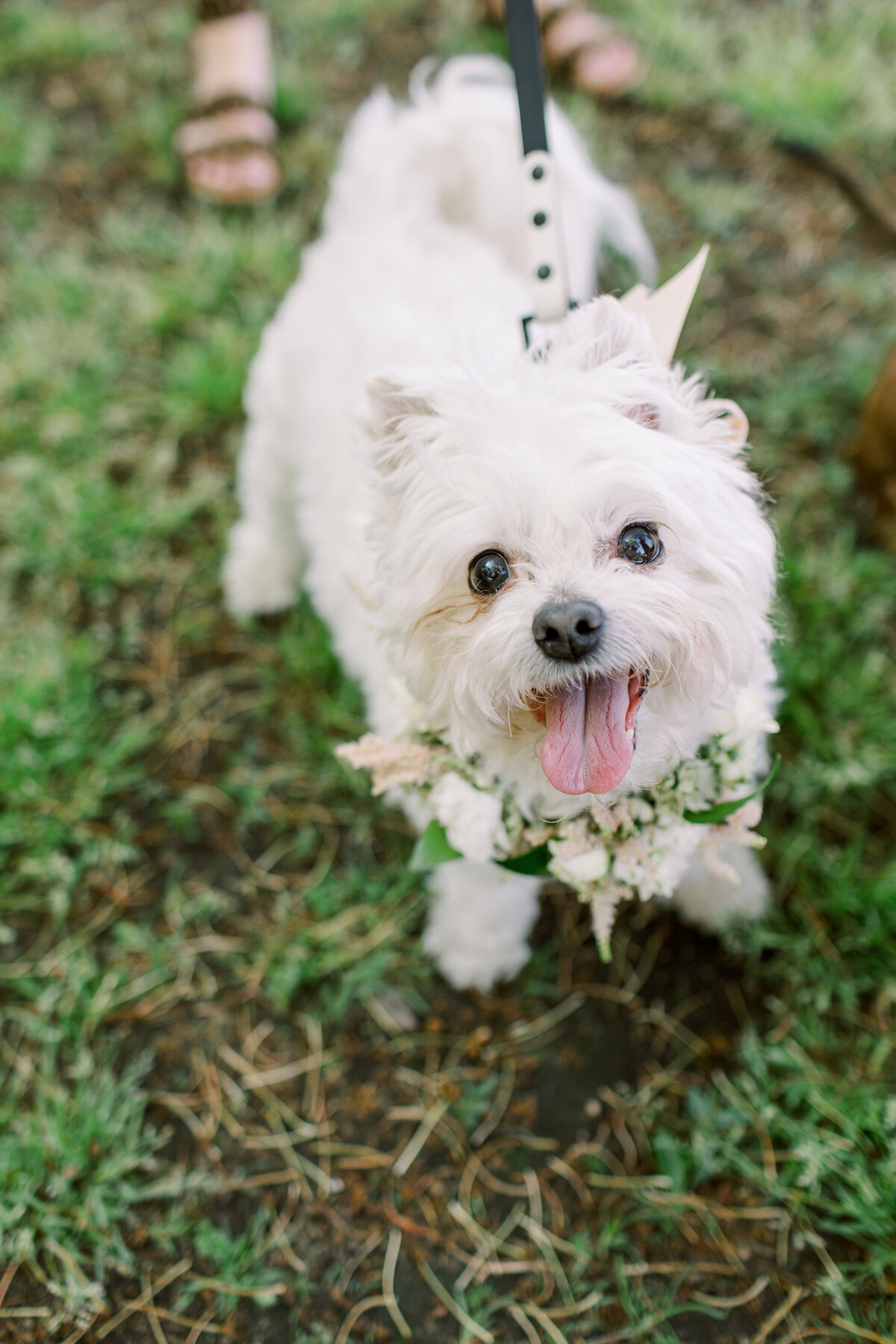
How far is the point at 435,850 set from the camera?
76.8 inches

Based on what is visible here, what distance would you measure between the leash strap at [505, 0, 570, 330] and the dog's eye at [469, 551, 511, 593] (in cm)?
60

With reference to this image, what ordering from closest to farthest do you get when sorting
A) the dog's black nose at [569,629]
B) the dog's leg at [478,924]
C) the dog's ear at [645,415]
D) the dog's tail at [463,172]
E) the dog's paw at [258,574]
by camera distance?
the dog's black nose at [569,629] < the dog's ear at [645,415] < the dog's leg at [478,924] < the dog's tail at [463,172] < the dog's paw at [258,574]

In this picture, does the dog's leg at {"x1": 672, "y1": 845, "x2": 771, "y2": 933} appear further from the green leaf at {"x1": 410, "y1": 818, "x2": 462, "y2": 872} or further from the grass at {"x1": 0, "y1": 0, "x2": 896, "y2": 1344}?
the green leaf at {"x1": 410, "y1": 818, "x2": 462, "y2": 872}

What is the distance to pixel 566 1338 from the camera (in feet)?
7.02

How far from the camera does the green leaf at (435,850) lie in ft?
6.37

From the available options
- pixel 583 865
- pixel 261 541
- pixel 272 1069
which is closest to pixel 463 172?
pixel 261 541

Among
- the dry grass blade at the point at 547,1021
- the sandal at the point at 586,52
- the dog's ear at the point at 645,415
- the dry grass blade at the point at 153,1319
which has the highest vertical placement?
the sandal at the point at 586,52

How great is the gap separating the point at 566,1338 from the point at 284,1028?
1.07m

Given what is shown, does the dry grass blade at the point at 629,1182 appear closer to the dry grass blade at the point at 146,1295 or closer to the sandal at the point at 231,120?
the dry grass blade at the point at 146,1295

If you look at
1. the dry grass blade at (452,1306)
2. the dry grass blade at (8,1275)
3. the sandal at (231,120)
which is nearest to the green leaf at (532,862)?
the dry grass blade at (452,1306)

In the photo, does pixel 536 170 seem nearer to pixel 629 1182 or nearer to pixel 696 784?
pixel 696 784

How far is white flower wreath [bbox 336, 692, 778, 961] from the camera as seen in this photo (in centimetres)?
179

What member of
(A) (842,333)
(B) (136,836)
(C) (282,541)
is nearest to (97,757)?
(B) (136,836)

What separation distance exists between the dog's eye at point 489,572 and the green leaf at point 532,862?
62 centimetres
